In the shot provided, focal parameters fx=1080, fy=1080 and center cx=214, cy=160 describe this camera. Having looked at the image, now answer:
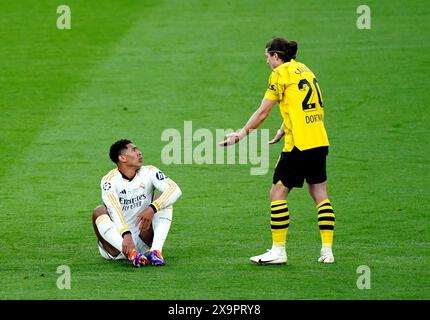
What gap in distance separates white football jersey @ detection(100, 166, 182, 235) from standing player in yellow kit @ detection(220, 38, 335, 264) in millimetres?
882

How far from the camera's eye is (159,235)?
34.1ft

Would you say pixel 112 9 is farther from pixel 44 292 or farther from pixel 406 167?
pixel 44 292

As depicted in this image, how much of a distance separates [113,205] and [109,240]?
0.34 meters

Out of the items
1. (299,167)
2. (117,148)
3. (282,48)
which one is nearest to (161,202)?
(117,148)

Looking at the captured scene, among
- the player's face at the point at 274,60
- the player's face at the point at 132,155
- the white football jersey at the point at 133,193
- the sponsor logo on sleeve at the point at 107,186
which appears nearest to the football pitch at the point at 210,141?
the white football jersey at the point at 133,193

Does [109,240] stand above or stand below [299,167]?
below

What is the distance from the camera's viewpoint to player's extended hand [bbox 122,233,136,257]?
10.1 metres

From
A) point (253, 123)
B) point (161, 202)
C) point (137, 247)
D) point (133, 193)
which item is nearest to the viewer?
point (253, 123)

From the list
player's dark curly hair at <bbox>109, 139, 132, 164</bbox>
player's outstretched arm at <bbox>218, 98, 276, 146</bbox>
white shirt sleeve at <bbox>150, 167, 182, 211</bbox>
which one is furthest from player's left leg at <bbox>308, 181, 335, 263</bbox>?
player's dark curly hair at <bbox>109, 139, 132, 164</bbox>

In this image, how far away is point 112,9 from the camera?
72.8 ft

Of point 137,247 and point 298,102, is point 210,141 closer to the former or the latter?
point 137,247

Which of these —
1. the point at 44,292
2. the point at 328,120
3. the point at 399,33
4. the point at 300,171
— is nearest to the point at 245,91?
the point at 328,120

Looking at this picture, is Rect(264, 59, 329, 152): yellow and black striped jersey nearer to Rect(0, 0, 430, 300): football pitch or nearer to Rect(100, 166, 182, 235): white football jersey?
Rect(0, 0, 430, 300): football pitch

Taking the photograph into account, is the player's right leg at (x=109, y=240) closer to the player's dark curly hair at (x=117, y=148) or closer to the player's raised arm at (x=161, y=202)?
the player's raised arm at (x=161, y=202)
